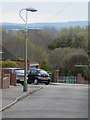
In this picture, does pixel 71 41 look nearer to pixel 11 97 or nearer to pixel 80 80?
pixel 80 80

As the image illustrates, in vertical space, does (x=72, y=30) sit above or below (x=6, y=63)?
above

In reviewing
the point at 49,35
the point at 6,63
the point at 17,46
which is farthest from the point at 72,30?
the point at 6,63

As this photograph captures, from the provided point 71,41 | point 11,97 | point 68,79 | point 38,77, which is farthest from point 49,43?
point 11,97

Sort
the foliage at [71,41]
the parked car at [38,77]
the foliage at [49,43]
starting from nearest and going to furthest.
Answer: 1. the parked car at [38,77]
2. the foliage at [49,43]
3. the foliage at [71,41]

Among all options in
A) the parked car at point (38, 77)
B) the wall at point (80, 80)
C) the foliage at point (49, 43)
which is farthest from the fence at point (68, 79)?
the foliage at point (49, 43)

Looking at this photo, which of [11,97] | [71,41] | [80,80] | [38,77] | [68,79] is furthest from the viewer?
[71,41]

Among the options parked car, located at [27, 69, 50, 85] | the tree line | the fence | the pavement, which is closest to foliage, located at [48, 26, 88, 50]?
the tree line

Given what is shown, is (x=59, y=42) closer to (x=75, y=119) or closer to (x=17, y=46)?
(x=17, y=46)

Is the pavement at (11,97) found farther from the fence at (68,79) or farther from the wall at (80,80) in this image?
the fence at (68,79)

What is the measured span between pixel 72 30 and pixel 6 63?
36.4m

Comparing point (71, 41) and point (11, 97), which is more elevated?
point (71, 41)

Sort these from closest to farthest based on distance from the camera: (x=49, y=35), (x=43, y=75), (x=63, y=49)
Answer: (x=43, y=75) → (x=63, y=49) → (x=49, y=35)

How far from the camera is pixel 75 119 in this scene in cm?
1509

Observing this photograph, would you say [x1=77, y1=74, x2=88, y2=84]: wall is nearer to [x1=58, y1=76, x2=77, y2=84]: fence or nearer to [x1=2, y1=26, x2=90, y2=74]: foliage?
[x1=58, y1=76, x2=77, y2=84]: fence
